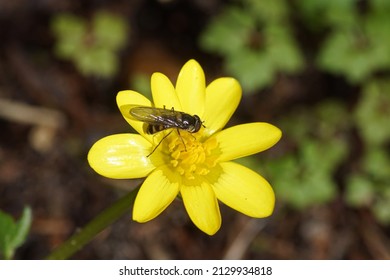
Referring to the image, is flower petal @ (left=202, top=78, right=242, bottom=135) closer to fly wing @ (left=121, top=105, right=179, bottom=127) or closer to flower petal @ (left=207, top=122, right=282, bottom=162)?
flower petal @ (left=207, top=122, right=282, bottom=162)

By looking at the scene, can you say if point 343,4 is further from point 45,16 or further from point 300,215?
point 45,16

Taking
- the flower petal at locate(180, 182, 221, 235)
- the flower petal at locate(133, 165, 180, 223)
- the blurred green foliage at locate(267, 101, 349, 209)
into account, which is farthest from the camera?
the blurred green foliage at locate(267, 101, 349, 209)

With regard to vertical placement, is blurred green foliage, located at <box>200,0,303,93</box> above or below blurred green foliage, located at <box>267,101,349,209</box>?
above

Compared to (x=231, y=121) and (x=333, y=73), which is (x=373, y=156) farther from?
(x=231, y=121)

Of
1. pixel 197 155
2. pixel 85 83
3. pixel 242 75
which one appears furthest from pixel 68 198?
pixel 197 155

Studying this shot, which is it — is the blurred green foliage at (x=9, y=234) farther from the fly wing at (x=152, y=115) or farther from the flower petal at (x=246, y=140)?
the flower petal at (x=246, y=140)

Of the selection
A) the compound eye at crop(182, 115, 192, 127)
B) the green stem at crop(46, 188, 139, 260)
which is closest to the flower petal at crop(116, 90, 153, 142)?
the compound eye at crop(182, 115, 192, 127)

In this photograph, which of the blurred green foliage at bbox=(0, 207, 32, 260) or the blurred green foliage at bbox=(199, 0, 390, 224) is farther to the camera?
the blurred green foliage at bbox=(199, 0, 390, 224)
